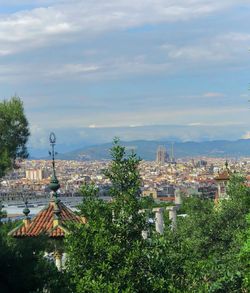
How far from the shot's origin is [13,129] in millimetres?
17734

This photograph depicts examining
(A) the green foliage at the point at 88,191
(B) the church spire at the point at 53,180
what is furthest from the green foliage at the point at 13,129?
(A) the green foliage at the point at 88,191

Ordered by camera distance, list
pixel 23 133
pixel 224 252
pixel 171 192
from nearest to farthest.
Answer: pixel 224 252
pixel 23 133
pixel 171 192

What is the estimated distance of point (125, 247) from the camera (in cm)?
940

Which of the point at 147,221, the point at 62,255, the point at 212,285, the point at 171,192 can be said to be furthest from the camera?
the point at 171,192

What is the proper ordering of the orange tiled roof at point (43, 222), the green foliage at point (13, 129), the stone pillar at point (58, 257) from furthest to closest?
the green foliage at point (13, 129), the orange tiled roof at point (43, 222), the stone pillar at point (58, 257)

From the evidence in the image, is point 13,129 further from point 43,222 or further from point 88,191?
point 88,191

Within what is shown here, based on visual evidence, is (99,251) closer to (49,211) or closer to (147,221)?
(147,221)

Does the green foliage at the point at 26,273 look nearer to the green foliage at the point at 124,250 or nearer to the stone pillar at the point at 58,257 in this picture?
the green foliage at the point at 124,250

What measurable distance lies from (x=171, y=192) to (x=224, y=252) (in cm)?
10512

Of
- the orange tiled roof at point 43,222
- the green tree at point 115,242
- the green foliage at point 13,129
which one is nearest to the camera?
the green tree at point 115,242

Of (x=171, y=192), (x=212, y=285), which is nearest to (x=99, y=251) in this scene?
(x=212, y=285)

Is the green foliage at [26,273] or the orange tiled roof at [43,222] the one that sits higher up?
the orange tiled roof at [43,222]

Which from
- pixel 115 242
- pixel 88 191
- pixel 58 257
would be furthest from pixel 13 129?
pixel 115 242

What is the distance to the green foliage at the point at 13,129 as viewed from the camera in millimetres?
17391
